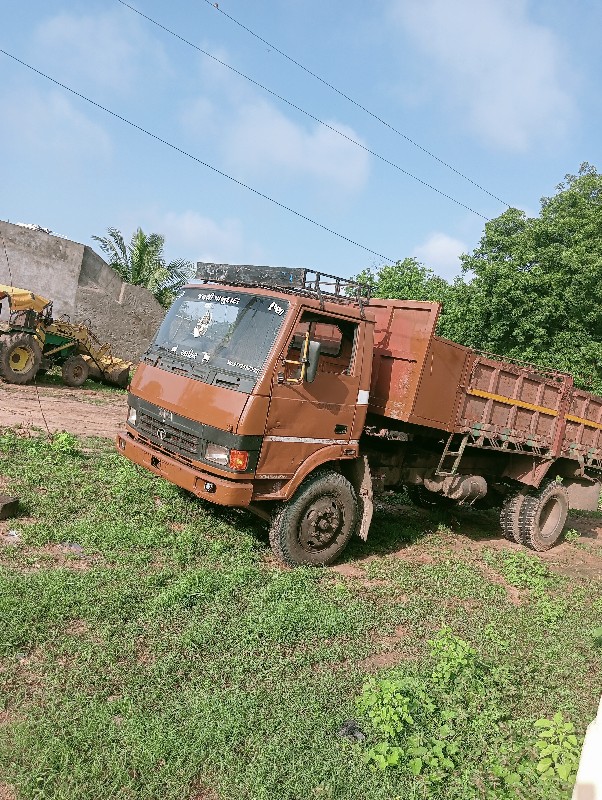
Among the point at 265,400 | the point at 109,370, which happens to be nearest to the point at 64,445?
the point at 265,400

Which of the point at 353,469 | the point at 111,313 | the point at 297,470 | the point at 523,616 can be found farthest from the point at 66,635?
the point at 111,313

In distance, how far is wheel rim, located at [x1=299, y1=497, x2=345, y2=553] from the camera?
590 cm

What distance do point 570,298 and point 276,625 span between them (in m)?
15.9

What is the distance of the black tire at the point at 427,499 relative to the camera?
8.88 meters

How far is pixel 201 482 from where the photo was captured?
5.34 meters

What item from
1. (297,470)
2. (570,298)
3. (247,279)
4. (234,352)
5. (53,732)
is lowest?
(53,732)

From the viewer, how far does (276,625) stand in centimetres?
455

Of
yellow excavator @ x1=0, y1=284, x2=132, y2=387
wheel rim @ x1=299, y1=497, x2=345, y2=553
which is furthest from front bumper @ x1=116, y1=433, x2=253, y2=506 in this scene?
yellow excavator @ x1=0, y1=284, x2=132, y2=387

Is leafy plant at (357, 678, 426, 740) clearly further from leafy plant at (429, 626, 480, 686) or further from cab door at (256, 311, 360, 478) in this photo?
cab door at (256, 311, 360, 478)

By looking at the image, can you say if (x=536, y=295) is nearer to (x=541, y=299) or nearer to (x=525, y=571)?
(x=541, y=299)

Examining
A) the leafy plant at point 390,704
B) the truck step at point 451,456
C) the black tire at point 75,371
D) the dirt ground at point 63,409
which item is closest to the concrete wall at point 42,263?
the black tire at point 75,371

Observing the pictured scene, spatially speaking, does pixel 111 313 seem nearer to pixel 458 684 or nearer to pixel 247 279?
pixel 247 279

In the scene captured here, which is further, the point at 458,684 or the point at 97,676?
the point at 458,684

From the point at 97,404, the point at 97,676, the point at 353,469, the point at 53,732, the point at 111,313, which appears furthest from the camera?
the point at 111,313
